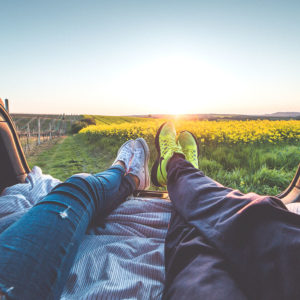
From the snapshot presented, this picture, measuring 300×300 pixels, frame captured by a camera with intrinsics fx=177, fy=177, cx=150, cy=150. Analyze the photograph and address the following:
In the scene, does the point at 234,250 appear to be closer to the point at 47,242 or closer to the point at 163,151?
the point at 47,242

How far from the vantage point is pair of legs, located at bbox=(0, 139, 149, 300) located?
0.39m

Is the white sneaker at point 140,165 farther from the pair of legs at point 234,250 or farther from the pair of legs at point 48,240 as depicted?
the pair of legs at point 234,250

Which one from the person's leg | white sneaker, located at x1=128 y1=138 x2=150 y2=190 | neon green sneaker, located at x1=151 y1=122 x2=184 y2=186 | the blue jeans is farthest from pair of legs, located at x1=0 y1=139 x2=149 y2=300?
neon green sneaker, located at x1=151 y1=122 x2=184 y2=186

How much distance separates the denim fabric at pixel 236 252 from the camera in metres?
0.33

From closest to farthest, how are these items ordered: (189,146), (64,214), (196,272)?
(196,272)
(64,214)
(189,146)

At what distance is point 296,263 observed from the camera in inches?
12.6

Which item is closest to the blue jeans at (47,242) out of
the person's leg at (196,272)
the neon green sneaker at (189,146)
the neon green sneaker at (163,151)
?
the person's leg at (196,272)

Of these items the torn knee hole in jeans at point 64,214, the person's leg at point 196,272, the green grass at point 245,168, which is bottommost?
the green grass at point 245,168

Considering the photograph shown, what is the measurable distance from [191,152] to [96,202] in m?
1.25

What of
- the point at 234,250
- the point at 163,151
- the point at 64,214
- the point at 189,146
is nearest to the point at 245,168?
the point at 189,146

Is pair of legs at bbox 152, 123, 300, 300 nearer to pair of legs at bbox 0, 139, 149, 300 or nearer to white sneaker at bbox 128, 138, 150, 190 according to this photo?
pair of legs at bbox 0, 139, 149, 300

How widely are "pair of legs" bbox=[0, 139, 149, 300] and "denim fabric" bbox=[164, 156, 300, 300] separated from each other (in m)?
0.28

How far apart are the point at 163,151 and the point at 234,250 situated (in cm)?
129

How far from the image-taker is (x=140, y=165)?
1439 millimetres
